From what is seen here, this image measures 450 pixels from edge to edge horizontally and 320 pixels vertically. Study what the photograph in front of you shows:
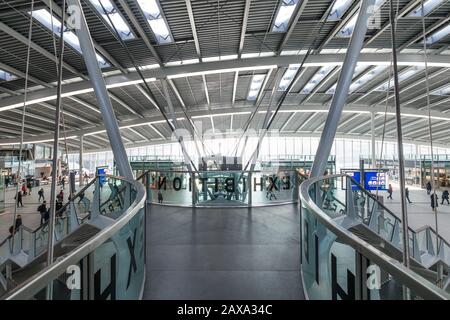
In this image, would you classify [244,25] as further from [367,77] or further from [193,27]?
[367,77]

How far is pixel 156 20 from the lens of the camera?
1160cm

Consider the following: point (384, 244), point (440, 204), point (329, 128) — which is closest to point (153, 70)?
point (329, 128)

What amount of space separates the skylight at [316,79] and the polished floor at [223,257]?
593 inches

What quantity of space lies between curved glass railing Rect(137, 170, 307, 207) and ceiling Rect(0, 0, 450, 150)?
310 cm

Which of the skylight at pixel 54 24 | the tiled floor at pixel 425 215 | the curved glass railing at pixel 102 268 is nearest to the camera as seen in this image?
the curved glass railing at pixel 102 268

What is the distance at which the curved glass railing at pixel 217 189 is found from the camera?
320 inches

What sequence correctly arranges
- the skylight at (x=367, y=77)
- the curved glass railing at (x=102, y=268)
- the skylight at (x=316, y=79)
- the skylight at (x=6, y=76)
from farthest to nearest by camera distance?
1. the skylight at (x=316, y=79)
2. the skylight at (x=367, y=77)
3. the skylight at (x=6, y=76)
4. the curved glass railing at (x=102, y=268)

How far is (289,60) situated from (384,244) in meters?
12.2

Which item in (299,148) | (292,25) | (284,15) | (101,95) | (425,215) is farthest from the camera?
(299,148)

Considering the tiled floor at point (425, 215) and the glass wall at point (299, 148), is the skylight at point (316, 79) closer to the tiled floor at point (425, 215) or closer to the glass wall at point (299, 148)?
the tiled floor at point (425, 215)

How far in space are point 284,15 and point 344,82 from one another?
23.7 ft

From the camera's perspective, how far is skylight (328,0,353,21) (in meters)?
11.5

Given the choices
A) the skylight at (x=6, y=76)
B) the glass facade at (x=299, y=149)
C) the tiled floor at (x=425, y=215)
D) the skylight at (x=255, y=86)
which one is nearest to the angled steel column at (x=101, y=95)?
the skylight at (x=6, y=76)

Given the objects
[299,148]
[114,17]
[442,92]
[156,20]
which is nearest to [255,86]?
[156,20]
